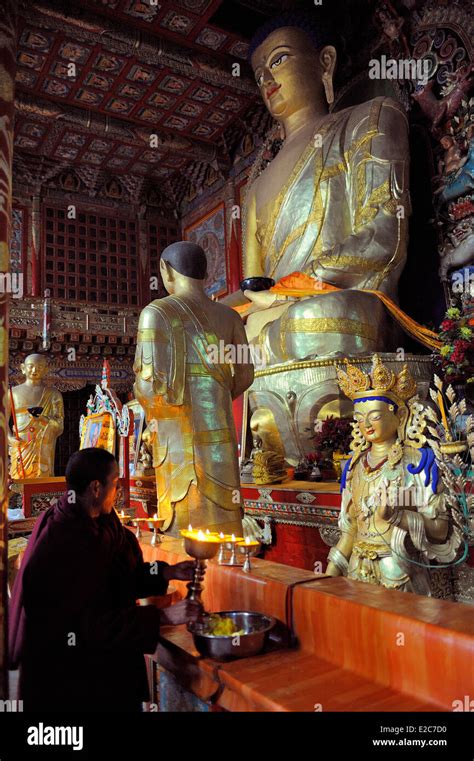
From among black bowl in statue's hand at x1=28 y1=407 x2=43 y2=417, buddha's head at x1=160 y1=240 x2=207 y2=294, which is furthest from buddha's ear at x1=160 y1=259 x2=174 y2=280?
black bowl in statue's hand at x1=28 y1=407 x2=43 y2=417

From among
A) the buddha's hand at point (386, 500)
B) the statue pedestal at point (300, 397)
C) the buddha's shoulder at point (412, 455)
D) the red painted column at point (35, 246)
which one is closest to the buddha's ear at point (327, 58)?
the statue pedestal at point (300, 397)

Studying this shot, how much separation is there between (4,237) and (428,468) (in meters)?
1.84

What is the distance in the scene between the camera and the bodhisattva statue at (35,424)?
22.7 ft

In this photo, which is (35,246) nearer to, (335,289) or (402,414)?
(335,289)

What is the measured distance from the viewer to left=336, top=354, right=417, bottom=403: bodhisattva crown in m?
2.56

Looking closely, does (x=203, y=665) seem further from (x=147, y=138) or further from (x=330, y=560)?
(x=147, y=138)

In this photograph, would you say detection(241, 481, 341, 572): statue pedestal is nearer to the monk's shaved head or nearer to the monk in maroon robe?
the monk's shaved head

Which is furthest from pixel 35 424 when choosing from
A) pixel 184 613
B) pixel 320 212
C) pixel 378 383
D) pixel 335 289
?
pixel 184 613

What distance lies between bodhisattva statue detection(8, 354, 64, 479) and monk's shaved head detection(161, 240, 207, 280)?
4.58 m

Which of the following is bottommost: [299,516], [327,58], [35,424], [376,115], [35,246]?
[299,516]

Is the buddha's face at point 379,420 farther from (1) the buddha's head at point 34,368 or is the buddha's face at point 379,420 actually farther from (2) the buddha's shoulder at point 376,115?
(1) the buddha's head at point 34,368

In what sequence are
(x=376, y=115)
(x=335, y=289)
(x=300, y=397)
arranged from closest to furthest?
(x=300, y=397) < (x=335, y=289) < (x=376, y=115)

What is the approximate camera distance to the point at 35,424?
7070 mm

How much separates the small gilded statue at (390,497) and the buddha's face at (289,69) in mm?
5420
